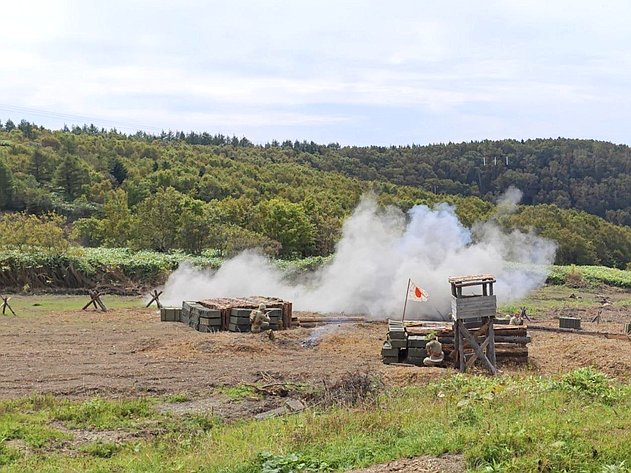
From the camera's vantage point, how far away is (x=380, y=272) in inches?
1414

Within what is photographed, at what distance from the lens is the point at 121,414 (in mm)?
15180

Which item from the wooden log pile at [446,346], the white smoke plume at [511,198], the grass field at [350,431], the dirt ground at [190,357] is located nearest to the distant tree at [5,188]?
the dirt ground at [190,357]

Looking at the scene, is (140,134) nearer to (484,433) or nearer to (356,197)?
(356,197)

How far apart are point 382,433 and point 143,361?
38.9 ft

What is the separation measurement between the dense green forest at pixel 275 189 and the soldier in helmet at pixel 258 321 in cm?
2265

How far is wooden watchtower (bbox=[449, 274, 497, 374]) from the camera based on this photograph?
19781mm

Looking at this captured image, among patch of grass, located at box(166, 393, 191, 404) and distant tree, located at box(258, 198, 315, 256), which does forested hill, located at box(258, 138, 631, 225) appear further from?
patch of grass, located at box(166, 393, 191, 404)

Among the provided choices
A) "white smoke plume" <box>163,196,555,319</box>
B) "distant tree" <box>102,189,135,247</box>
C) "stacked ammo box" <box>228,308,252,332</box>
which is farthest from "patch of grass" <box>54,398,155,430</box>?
"distant tree" <box>102,189,135,247</box>

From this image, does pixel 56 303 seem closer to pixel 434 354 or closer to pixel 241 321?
pixel 241 321

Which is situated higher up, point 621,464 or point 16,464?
point 621,464

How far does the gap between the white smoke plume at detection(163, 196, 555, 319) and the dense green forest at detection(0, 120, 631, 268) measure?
32.4 feet

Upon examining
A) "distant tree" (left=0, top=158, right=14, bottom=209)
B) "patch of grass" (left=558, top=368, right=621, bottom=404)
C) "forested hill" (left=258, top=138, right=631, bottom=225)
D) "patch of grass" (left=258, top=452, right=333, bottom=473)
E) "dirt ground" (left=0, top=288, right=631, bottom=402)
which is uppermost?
"forested hill" (left=258, top=138, right=631, bottom=225)

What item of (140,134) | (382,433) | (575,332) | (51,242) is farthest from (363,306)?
(140,134)

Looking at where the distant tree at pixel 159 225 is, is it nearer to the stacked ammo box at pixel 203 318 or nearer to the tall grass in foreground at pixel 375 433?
the stacked ammo box at pixel 203 318
